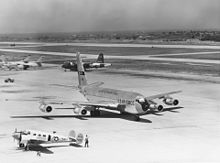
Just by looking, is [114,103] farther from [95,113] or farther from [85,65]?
[85,65]

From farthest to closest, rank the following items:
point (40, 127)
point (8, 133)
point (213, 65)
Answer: point (213, 65)
point (40, 127)
point (8, 133)

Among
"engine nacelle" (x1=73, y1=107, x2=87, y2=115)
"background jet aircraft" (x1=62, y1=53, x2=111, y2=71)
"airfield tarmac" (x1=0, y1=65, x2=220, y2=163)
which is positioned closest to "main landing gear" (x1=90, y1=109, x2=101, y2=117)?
"airfield tarmac" (x1=0, y1=65, x2=220, y2=163)

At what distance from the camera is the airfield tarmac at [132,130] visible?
145 feet

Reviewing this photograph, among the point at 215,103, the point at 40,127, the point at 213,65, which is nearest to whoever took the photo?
the point at 40,127

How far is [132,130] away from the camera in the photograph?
185ft

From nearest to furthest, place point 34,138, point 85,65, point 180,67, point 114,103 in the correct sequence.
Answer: point 34,138, point 114,103, point 180,67, point 85,65

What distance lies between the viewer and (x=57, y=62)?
595 ft

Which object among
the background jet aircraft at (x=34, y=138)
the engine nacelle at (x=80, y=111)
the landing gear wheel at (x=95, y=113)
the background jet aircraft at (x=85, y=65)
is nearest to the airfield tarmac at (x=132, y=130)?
the background jet aircraft at (x=34, y=138)

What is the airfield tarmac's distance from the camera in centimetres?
4406

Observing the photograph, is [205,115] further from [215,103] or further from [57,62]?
[57,62]

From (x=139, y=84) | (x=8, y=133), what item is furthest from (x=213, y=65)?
(x=8, y=133)

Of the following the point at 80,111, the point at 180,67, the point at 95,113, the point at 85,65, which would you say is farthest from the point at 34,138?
the point at 180,67

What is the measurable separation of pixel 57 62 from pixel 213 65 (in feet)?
207

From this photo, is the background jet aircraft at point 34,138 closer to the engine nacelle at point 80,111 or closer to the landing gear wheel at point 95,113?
the engine nacelle at point 80,111
